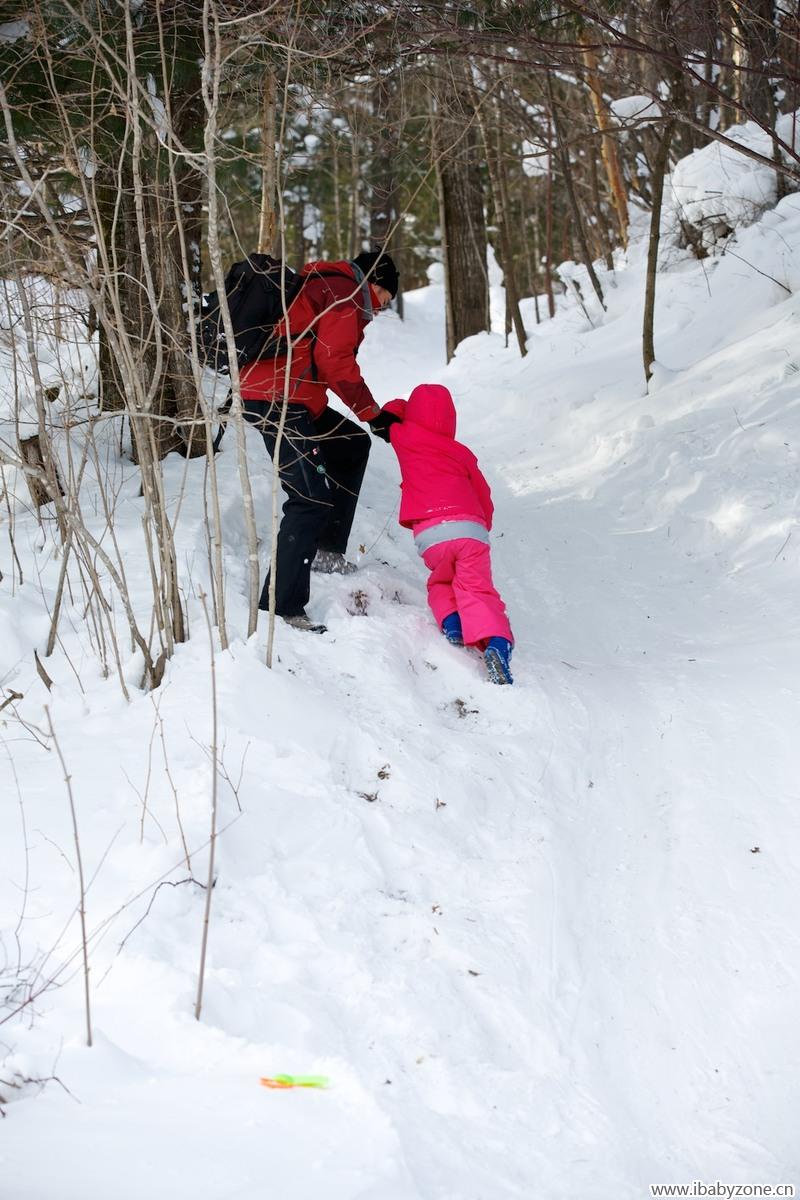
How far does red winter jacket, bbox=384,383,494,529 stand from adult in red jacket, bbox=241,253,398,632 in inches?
11.0

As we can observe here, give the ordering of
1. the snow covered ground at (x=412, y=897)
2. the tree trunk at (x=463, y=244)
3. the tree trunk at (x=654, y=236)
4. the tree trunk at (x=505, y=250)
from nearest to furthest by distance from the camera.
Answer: the snow covered ground at (x=412, y=897) < the tree trunk at (x=654, y=236) < the tree trunk at (x=505, y=250) < the tree trunk at (x=463, y=244)

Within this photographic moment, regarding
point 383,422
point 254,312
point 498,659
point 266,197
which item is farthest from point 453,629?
point 266,197

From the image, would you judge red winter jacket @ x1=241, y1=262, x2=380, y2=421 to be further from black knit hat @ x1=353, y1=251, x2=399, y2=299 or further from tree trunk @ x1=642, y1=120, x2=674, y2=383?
tree trunk @ x1=642, y1=120, x2=674, y2=383

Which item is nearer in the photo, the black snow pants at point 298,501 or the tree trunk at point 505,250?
the black snow pants at point 298,501

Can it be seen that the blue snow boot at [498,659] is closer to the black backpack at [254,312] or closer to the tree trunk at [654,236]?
the black backpack at [254,312]

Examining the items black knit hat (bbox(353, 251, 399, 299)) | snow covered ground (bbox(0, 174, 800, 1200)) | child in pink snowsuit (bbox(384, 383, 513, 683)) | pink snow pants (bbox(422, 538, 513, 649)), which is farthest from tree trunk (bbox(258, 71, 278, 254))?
pink snow pants (bbox(422, 538, 513, 649))

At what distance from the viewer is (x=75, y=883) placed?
9.67 ft

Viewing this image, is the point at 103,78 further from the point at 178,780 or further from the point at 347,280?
the point at 178,780

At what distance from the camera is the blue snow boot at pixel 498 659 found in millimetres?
4629

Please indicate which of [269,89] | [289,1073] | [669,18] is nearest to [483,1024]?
[289,1073]

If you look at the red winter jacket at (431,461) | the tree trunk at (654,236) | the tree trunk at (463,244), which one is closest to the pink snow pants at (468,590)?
the red winter jacket at (431,461)

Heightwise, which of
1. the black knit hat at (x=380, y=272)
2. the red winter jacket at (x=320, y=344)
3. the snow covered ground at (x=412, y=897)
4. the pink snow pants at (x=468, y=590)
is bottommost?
the snow covered ground at (x=412, y=897)

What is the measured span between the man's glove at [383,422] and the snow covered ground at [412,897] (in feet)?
2.67

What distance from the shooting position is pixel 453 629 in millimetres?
4910
